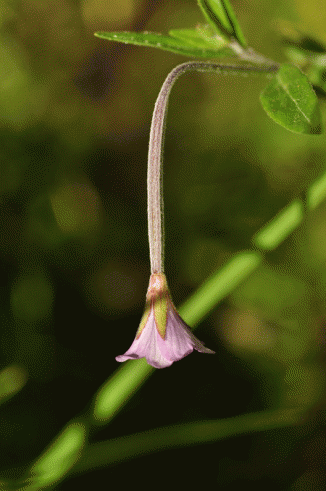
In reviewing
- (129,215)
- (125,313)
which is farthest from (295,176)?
(125,313)

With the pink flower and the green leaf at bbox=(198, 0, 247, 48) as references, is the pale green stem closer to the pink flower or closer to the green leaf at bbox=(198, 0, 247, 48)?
the pink flower

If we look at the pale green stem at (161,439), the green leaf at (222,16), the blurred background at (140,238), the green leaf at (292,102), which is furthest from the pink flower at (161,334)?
the blurred background at (140,238)

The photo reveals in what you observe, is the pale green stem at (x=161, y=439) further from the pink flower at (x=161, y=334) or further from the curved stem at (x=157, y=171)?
the curved stem at (x=157, y=171)

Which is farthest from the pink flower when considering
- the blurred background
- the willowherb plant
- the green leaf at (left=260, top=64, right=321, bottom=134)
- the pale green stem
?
the blurred background

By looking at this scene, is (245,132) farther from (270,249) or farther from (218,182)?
(270,249)

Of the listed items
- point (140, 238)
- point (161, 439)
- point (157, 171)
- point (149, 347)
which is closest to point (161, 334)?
point (149, 347)

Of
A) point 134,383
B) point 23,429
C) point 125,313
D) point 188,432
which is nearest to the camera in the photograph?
point 134,383
